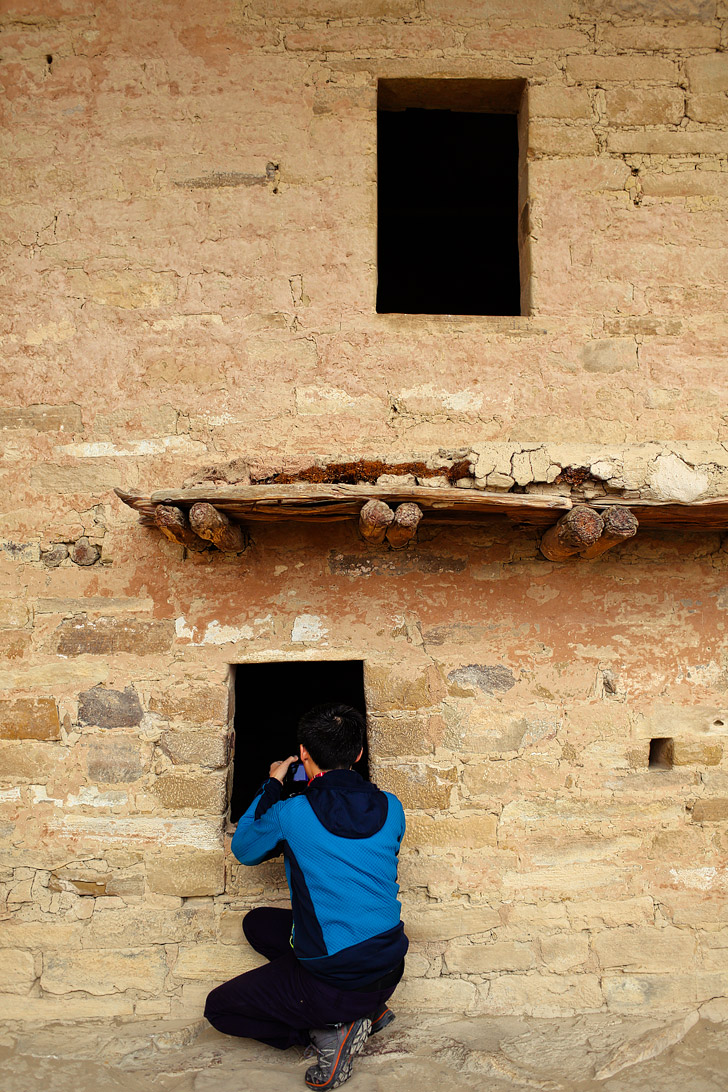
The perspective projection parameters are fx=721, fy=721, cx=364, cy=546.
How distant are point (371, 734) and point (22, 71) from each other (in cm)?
312

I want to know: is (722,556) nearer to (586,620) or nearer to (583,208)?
(586,620)

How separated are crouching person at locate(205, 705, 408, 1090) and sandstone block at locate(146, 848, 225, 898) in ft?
0.88

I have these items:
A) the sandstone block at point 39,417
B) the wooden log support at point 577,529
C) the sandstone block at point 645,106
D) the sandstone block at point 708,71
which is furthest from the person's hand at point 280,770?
the sandstone block at point 708,71

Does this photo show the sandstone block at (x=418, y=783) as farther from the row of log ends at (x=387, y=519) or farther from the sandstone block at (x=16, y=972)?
the sandstone block at (x=16, y=972)

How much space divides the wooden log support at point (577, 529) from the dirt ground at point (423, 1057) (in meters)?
1.81

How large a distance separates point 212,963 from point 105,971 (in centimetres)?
41

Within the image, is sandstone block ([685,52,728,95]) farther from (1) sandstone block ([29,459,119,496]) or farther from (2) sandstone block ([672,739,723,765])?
(1) sandstone block ([29,459,119,496])

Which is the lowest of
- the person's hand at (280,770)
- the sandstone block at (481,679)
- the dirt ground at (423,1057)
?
the dirt ground at (423,1057)

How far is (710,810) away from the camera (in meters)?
2.88

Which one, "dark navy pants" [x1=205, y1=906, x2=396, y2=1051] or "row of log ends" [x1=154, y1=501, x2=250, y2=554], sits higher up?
"row of log ends" [x1=154, y1=501, x2=250, y2=554]

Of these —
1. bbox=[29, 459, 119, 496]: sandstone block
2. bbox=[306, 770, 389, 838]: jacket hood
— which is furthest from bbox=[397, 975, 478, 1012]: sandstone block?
bbox=[29, 459, 119, 496]: sandstone block

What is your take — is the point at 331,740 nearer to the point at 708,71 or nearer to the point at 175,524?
the point at 175,524

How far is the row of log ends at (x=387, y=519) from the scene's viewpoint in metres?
2.45

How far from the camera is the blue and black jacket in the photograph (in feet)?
7.91
